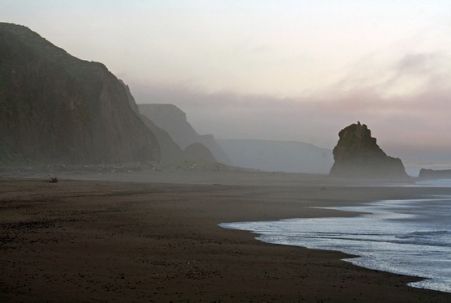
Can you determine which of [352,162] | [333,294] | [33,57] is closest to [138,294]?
[333,294]

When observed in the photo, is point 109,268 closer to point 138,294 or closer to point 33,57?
point 138,294

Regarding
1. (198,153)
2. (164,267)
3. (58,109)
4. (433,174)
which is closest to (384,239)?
(164,267)

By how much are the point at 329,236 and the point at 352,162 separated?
107616 mm

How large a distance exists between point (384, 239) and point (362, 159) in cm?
10753

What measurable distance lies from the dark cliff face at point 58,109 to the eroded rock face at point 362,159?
147ft

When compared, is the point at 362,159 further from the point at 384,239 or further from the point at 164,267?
the point at 164,267

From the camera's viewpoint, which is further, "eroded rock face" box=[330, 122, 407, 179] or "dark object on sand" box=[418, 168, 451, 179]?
"dark object on sand" box=[418, 168, 451, 179]

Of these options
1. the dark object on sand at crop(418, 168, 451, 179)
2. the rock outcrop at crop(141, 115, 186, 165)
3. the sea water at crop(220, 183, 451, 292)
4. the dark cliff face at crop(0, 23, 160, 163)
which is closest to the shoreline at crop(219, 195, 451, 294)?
the sea water at crop(220, 183, 451, 292)

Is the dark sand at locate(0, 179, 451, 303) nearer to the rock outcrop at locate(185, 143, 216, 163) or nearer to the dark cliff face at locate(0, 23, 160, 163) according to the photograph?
→ the dark cliff face at locate(0, 23, 160, 163)

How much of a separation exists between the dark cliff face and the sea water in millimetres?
68828

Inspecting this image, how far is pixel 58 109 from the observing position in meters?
104

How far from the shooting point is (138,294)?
11.3 m

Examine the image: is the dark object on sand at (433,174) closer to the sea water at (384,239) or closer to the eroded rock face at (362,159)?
the eroded rock face at (362,159)

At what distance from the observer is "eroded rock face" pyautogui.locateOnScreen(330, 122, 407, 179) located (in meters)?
126
